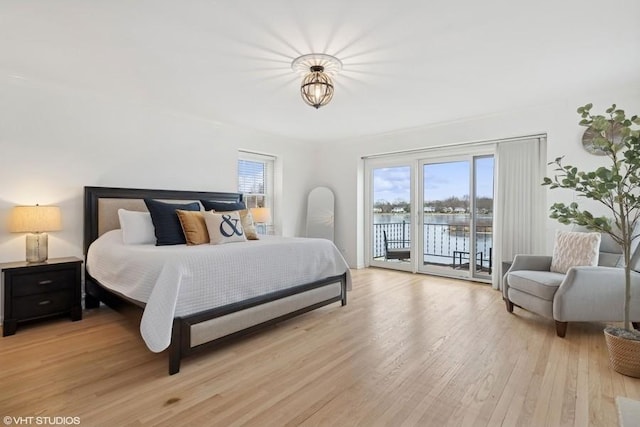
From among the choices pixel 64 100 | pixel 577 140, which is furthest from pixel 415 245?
pixel 64 100

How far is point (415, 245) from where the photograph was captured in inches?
208

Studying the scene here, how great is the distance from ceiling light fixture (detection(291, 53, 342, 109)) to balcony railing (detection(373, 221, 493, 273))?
3214mm

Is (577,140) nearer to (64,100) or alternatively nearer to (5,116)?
(64,100)

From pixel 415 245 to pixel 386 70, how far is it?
10.3 ft

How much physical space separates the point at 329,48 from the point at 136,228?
246 centimetres

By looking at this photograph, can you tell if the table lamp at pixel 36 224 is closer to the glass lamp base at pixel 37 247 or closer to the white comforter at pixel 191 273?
the glass lamp base at pixel 37 247

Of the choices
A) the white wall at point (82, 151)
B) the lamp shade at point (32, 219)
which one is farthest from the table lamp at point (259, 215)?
the lamp shade at point (32, 219)

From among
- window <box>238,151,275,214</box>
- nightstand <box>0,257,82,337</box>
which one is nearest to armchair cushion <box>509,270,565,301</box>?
window <box>238,151,275,214</box>

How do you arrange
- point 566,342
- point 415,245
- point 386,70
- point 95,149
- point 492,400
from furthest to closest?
point 415,245, point 95,149, point 386,70, point 566,342, point 492,400

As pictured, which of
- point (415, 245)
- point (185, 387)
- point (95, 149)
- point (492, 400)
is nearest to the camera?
point (492, 400)

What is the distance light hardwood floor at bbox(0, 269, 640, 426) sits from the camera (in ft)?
5.61

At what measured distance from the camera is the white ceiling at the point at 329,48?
2.01m

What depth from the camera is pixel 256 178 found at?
542 cm

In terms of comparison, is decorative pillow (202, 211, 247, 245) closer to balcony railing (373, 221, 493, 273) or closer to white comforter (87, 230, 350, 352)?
white comforter (87, 230, 350, 352)
